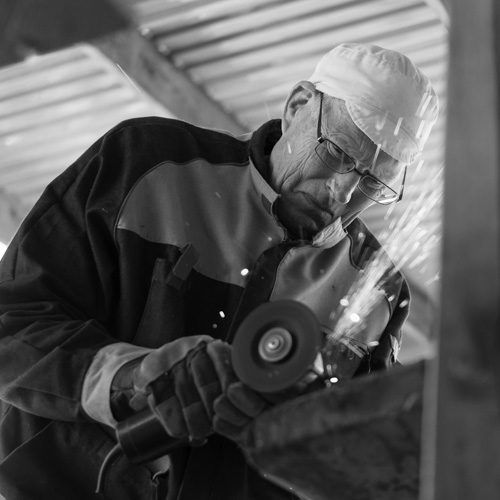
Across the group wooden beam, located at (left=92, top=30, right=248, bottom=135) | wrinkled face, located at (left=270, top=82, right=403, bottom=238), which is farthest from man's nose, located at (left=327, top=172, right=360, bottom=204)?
wooden beam, located at (left=92, top=30, right=248, bottom=135)

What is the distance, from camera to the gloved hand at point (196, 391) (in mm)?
2072

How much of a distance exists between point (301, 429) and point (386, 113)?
1440 millimetres

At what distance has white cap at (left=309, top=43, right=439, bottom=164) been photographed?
3062 mm

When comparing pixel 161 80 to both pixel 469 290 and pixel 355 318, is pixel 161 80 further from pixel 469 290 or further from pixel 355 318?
pixel 469 290

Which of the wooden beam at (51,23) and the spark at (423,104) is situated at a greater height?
the wooden beam at (51,23)

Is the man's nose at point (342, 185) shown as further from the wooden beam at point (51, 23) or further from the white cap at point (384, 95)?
the wooden beam at point (51, 23)

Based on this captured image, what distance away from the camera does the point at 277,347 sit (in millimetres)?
2094

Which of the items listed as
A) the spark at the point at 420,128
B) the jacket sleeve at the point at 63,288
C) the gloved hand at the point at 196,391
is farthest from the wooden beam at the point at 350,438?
the spark at the point at 420,128

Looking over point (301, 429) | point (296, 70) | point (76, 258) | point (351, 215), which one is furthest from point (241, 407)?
point (296, 70)

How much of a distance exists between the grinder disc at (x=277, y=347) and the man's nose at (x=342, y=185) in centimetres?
95

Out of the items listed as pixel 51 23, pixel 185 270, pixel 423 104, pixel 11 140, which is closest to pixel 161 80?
pixel 11 140

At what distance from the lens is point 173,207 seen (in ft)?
9.20

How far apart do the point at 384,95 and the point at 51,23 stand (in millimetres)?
1372

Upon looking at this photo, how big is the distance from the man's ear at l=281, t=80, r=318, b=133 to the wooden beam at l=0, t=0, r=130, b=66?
1.35m
